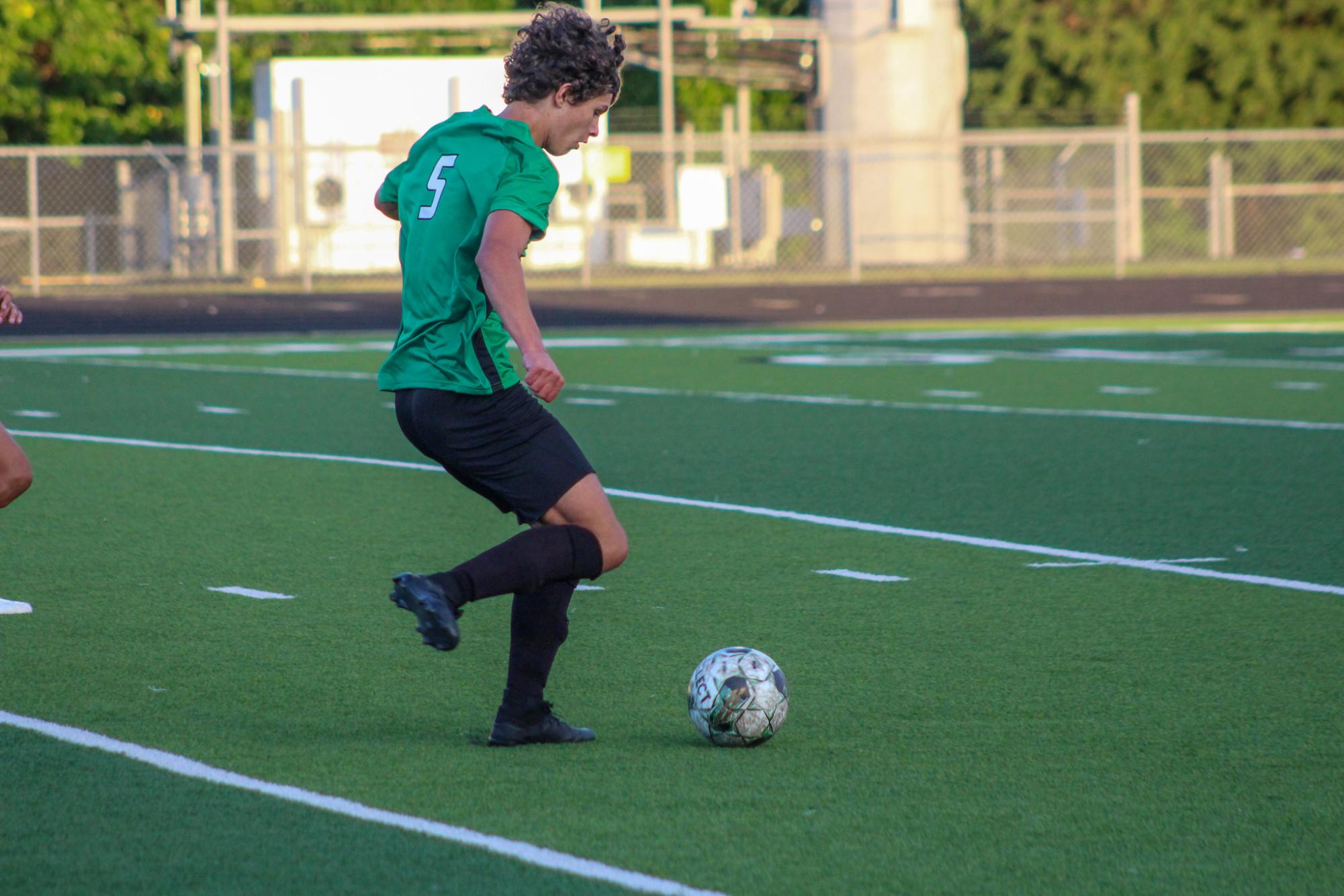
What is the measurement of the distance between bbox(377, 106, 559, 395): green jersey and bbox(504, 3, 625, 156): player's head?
9cm

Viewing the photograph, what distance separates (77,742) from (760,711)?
5.28ft

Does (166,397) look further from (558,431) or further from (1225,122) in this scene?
(1225,122)

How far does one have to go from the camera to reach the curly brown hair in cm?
464

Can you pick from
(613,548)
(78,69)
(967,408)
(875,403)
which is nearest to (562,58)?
(613,548)

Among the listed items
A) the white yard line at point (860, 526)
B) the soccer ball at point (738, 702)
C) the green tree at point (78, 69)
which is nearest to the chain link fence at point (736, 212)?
the green tree at point (78, 69)

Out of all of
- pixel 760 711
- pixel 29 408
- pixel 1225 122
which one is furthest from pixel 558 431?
pixel 1225 122

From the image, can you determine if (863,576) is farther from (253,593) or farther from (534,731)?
(534,731)

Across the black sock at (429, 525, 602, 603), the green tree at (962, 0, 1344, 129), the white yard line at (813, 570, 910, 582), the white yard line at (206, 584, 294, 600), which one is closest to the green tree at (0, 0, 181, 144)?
the green tree at (962, 0, 1344, 129)

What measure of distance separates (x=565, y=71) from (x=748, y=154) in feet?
120

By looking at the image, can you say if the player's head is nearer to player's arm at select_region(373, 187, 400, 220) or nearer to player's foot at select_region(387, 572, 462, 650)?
player's arm at select_region(373, 187, 400, 220)

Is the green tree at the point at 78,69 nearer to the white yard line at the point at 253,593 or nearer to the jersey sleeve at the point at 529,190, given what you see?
the white yard line at the point at 253,593

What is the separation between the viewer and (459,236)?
4.64 metres

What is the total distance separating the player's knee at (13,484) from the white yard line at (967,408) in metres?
8.08

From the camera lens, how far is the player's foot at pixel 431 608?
4461 millimetres
